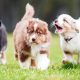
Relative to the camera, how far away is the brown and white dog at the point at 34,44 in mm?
13406

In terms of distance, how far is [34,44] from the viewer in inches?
530

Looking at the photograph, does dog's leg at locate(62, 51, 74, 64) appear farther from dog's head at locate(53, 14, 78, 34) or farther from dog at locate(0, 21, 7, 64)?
dog at locate(0, 21, 7, 64)

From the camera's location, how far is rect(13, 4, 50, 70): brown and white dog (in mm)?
13406

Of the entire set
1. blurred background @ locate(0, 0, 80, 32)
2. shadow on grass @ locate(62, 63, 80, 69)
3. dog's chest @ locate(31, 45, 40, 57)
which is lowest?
shadow on grass @ locate(62, 63, 80, 69)

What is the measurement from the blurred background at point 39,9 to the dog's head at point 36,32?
4107 centimetres

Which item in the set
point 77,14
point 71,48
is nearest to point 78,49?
point 71,48

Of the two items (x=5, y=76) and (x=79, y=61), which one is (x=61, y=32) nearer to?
(x=79, y=61)

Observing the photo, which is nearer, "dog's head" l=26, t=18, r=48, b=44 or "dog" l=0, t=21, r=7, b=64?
"dog's head" l=26, t=18, r=48, b=44

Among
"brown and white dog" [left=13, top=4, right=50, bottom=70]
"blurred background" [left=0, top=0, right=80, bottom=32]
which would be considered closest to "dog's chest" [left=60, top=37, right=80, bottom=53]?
"brown and white dog" [left=13, top=4, right=50, bottom=70]

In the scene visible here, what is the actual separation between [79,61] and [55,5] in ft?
139

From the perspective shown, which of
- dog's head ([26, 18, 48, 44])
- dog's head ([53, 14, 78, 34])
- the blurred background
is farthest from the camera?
the blurred background

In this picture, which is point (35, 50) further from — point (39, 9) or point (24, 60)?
point (39, 9)

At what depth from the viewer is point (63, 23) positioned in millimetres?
14289

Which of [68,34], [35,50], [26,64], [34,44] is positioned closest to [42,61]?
[35,50]
